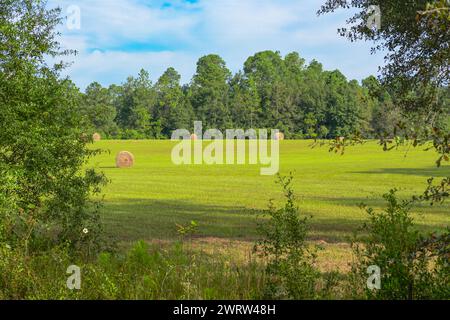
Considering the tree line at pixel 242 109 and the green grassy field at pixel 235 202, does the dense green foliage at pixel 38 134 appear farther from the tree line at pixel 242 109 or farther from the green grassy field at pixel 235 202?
the tree line at pixel 242 109

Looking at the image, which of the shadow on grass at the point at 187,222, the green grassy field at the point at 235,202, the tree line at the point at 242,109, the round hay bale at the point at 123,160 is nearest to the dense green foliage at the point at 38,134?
the green grassy field at the point at 235,202

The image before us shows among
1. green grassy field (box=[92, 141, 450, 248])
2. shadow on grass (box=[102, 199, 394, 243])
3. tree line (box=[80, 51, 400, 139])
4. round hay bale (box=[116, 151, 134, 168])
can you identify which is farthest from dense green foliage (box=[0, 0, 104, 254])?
tree line (box=[80, 51, 400, 139])

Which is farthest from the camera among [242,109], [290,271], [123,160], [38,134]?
[242,109]

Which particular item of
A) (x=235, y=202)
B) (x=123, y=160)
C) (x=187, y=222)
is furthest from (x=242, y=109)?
(x=187, y=222)

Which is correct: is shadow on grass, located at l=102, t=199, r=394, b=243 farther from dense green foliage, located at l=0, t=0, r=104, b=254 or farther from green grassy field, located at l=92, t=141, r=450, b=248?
dense green foliage, located at l=0, t=0, r=104, b=254

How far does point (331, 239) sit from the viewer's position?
54.4 ft

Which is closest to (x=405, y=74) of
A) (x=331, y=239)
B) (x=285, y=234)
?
(x=331, y=239)

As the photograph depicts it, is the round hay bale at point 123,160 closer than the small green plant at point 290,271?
No

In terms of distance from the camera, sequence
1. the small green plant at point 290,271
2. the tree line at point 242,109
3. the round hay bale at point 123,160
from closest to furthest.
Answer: the small green plant at point 290,271 < the round hay bale at point 123,160 < the tree line at point 242,109

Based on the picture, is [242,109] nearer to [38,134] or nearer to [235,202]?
[235,202]

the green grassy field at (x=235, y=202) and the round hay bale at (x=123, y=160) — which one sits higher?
the round hay bale at (x=123, y=160)

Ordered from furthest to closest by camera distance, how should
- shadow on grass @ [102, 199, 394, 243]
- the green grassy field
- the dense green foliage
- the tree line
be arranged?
the tree line < the green grassy field < shadow on grass @ [102, 199, 394, 243] < the dense green foliage
